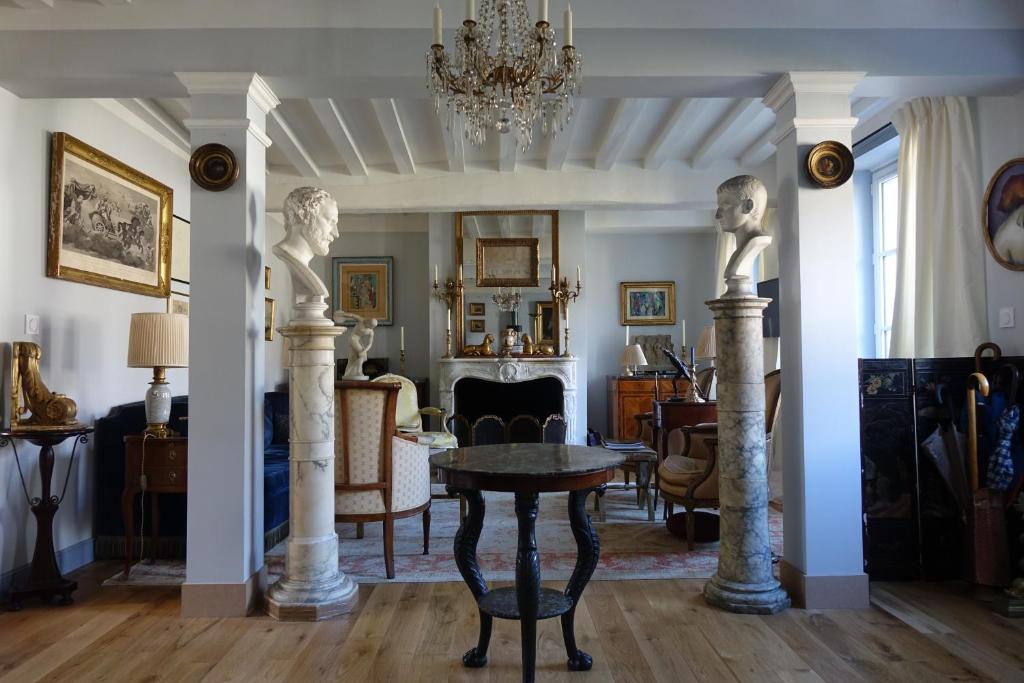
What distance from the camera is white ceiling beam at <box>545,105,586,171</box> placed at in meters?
4.90

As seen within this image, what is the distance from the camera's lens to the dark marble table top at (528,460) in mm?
2293

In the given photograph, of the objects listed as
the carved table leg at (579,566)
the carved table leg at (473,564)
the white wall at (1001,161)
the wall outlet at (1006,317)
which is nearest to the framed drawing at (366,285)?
the carved table leg at (473,564)

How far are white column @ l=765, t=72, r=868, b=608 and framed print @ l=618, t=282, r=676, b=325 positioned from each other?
526 centimetres

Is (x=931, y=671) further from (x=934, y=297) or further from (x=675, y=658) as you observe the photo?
(x=934, y=297)

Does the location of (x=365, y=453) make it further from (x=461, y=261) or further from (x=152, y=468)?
(x=461, y=261)

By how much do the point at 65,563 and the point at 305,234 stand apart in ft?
8.03

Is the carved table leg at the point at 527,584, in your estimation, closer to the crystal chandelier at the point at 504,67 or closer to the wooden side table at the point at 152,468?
the crystal chandelier at the point at 504,67

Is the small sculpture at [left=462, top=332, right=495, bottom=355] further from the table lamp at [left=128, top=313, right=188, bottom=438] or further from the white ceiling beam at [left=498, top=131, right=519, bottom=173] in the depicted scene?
the table lamp at [left=128, top=313, right=188, bottom=438]

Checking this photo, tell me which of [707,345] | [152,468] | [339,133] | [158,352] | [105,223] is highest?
[339,133]

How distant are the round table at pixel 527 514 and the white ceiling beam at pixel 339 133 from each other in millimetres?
2920

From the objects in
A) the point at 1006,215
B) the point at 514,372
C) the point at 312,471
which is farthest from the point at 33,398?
the point at 1006,215

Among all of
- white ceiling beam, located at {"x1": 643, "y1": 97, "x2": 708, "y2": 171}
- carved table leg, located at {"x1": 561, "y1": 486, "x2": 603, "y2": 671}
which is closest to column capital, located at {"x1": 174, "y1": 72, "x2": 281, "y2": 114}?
carved table leg, located at {"x1": 561, "y1": 486, "x2": 603, "y2": 671}

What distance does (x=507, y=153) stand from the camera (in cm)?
571

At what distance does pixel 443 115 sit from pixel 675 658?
375 cm
